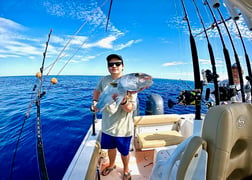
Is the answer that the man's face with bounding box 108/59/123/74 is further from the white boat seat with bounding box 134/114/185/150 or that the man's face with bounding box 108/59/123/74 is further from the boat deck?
the boat deck

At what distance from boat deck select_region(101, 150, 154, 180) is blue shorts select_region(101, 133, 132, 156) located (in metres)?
0.57

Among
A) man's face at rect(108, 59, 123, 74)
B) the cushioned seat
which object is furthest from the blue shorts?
man's face at rect(108, 59, 123, 74)

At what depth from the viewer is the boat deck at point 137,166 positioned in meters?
1.91

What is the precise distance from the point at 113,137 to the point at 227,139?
113 centimetres

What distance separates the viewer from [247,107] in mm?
911

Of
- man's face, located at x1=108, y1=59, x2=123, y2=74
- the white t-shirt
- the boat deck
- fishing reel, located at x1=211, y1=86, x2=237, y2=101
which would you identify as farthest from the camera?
the boat deck

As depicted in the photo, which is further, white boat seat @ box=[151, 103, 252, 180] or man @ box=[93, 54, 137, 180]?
man @ box=[93, 54, 137, 180]

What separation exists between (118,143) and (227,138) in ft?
3.56

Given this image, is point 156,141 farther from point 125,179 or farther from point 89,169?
point 89,169

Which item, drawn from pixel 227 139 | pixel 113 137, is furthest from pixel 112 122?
pixel 227 139

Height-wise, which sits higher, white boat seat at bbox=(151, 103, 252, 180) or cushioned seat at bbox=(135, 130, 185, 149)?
white boat seat at bbox=(151, 103, 252, 180)

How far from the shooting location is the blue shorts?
154 cm

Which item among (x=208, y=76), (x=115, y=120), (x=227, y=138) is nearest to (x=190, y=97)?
(x=208, y=76)

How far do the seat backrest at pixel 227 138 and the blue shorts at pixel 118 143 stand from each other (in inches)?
34.9
